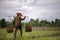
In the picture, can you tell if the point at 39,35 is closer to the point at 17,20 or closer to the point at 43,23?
the point at 43,23

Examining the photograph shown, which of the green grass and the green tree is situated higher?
the green tree

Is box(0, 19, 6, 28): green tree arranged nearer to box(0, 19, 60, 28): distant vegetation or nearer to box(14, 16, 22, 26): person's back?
box(0, 19, 60, 28): distant vegetation

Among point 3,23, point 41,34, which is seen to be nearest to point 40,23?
point 41,34

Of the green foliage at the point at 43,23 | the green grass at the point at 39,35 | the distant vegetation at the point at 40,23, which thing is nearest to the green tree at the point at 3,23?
the distant vegetation at the point at 40,23

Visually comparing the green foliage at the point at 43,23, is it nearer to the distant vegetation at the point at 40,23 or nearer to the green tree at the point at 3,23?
the distant vegetation at the point at 40,23

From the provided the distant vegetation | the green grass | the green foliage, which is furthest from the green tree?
the green foliage

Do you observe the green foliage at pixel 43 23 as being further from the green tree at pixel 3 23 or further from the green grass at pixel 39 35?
the green tree at pixel 3 23

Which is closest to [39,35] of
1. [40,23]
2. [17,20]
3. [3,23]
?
[40,23]

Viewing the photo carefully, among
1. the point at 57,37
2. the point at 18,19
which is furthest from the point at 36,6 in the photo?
the point at 57,37

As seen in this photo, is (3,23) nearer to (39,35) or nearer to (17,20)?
(17,20)

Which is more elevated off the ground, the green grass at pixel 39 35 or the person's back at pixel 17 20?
the person's back at pixel 17 20

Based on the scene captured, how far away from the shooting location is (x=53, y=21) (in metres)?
2.54

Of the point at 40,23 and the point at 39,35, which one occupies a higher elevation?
the point at 40,23

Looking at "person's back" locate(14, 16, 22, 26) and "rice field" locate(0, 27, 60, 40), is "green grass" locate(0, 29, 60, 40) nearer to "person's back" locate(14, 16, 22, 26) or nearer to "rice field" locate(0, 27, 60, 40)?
"rice field" locate(0, 27, 60, 40)
